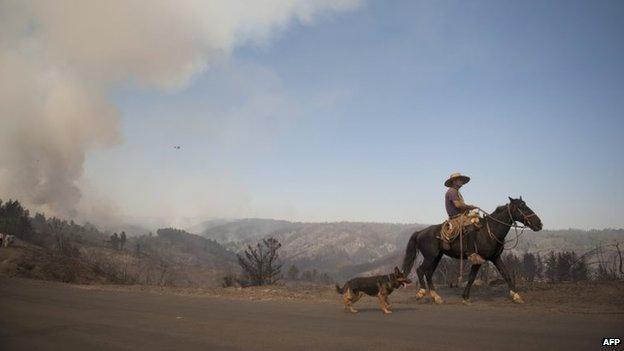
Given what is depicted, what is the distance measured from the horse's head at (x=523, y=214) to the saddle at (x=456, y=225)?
0.89 m

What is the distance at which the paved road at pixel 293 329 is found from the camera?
563 centimetres

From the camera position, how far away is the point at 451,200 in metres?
12.6

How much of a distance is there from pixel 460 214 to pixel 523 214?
154 centimetres

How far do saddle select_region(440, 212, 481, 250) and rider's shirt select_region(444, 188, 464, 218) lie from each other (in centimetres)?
63

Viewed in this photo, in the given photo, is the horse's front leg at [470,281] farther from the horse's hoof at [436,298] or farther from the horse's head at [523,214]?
the horse's head at [523,214]

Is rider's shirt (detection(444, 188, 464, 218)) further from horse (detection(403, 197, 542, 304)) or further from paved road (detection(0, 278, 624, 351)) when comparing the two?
paved road (detection(0, 278, 624, 351))

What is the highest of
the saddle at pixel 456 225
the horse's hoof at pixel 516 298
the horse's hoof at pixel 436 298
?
the saddle at pixel 456 225

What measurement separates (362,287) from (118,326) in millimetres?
5049

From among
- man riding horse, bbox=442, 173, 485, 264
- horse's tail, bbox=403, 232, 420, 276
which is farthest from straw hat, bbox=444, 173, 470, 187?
horse's tail, bbox=403, 232, 420, 276

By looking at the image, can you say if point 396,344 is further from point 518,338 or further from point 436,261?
point 436,261

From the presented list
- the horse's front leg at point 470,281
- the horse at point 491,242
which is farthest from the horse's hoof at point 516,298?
the horse's front leg at point 470,281

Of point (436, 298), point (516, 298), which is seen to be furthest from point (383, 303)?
point (516, 298)

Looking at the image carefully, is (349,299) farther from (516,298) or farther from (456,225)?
(516,298)

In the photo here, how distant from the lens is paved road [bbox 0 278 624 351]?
222 inches
